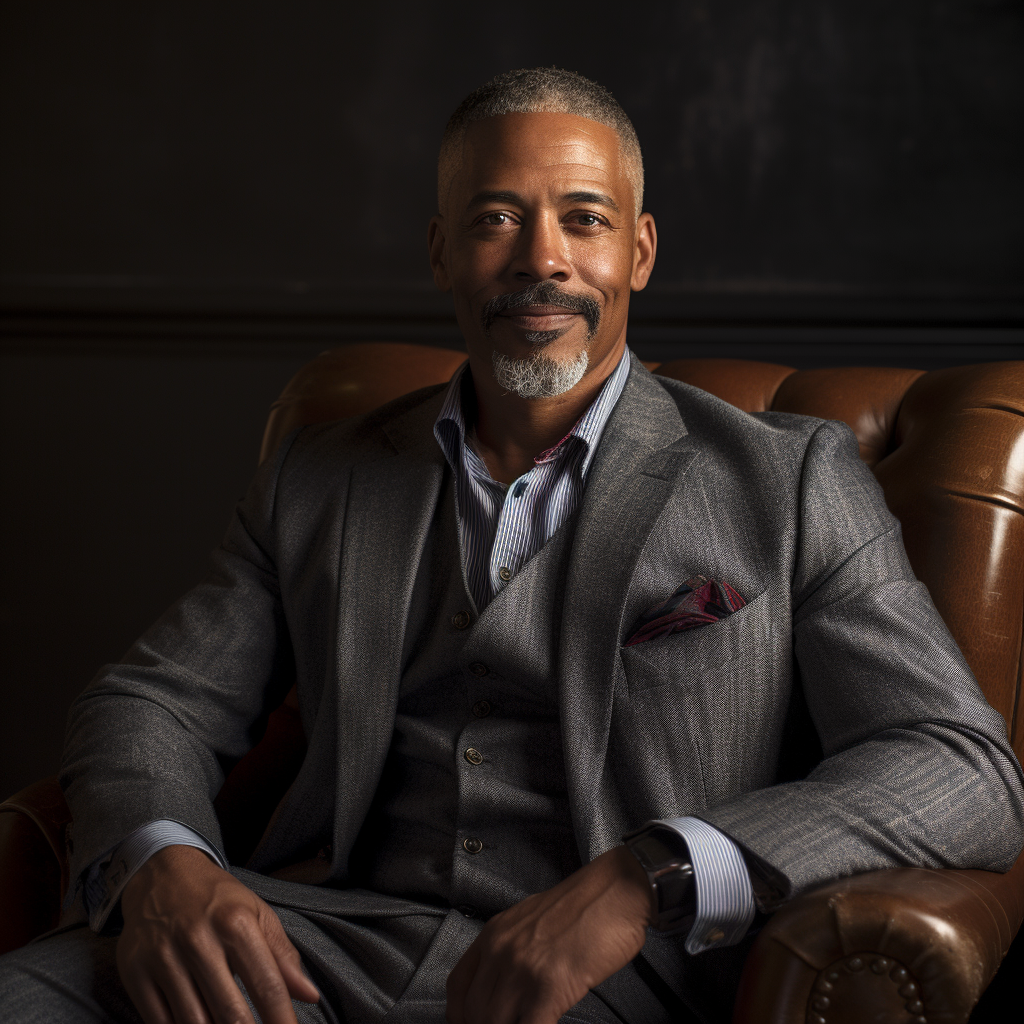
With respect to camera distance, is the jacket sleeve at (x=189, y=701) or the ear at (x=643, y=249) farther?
the ear at (x=643, y=249)

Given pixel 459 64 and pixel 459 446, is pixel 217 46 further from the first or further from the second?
pixel 459 446

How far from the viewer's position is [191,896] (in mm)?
962

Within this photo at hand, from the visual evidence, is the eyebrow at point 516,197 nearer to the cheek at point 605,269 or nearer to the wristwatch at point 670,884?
the cheek at point 605,269

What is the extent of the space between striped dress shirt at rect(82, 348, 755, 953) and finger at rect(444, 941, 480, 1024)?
19 centimetres

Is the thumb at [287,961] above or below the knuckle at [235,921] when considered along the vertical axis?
below

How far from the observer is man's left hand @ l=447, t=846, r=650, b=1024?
83 centimetres

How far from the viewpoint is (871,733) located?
100 cm

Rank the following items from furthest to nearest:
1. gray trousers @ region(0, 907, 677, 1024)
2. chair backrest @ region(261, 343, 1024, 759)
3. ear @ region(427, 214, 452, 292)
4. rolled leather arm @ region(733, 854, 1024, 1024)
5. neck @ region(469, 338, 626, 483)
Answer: ear @ region(427, 214, 452, 292) → neck @ region(469, 338, 626, 483) → chair backrest @ region(261, 343, 1024, 759) → gray trousers @ region(0, 907, 677, 1024) → rolled leather arm @ region(733, 854, 1024, 1024)

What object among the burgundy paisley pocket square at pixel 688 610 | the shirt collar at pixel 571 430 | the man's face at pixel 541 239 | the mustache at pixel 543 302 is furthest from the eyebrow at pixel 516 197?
the burgundy paisley pocket square at pixel 688 610

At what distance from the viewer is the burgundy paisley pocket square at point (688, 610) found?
3.57ft

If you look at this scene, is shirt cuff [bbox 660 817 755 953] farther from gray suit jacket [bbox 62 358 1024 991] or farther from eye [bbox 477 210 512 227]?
eye [bbox 477 210 512 227]

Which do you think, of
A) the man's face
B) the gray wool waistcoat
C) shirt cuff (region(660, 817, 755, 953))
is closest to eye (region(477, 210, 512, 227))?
the man's face

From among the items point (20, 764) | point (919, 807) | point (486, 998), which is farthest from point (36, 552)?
point (919, 807)

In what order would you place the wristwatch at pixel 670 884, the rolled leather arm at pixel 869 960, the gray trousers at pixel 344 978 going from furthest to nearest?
the gray trousers at pixel 344 978, the wristwatch at pixel 670 884, the rolled leather arm at pixel 869 960
